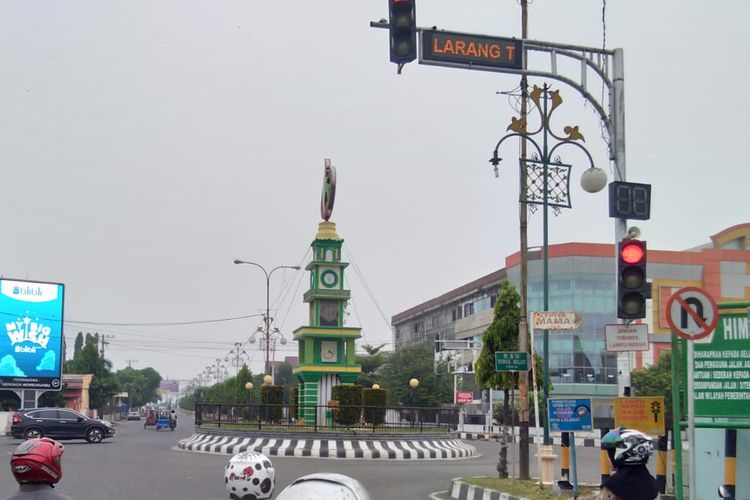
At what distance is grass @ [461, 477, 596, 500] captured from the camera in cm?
1409

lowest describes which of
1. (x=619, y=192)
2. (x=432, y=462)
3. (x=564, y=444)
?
(x=432, y=462)

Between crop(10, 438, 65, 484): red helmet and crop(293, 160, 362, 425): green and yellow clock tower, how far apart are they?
35.4 m

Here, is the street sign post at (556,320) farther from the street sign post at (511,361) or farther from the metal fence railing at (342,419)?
the metal fence railing at (342,419)

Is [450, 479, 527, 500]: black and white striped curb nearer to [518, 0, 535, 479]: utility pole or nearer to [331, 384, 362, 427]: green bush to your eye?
[518, 0, 535, 479]: utility pole

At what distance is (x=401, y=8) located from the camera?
10734 mm

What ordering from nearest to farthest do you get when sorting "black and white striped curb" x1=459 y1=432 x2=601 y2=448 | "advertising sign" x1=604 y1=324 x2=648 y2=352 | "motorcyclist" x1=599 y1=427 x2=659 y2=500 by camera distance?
"motorcyclist" x1=599 y1=427 x2=659 y2=500 → "advertising sign" x1=604 y1=324 x2=648 y2=352 → "black and white striped curb" x1=459 y1=432 x2=601 y2=448

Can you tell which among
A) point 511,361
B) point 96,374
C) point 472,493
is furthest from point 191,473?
point 96,374

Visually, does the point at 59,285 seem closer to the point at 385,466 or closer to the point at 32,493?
the point at 385,466

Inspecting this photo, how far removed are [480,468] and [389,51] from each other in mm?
16140

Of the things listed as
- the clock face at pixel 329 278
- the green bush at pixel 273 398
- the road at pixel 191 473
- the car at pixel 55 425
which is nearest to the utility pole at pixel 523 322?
the road at pixel 191 473

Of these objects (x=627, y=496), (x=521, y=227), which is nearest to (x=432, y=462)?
(x=521, y=227)

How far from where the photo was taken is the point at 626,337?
1141cm

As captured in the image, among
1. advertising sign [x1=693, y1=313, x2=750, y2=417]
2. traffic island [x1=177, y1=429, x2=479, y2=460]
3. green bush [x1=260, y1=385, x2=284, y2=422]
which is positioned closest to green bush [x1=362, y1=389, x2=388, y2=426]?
traffic island [x1=177, y1=429, x2=479, y2=460]

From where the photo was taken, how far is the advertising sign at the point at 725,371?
967cm
